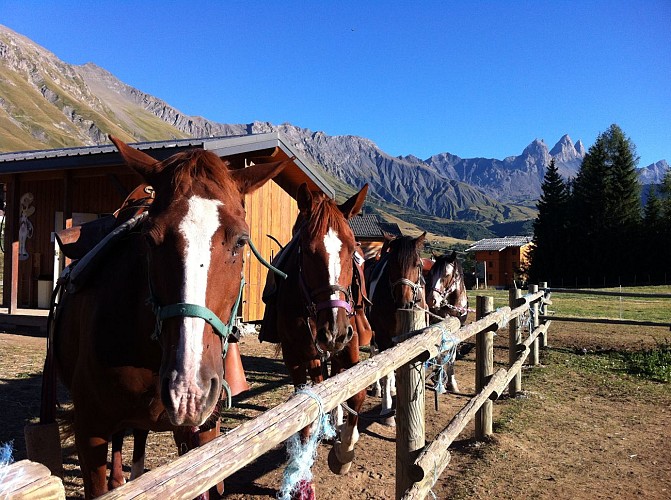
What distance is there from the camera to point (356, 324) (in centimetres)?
460

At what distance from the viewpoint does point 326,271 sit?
3.64m

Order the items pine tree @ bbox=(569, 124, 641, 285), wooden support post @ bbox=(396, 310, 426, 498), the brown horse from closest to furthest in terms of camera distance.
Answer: the brown horse → wooden support post @ bbox=(396, 310, 426, 498) → pine tree @ bbox=(569, 124, 641, 285)

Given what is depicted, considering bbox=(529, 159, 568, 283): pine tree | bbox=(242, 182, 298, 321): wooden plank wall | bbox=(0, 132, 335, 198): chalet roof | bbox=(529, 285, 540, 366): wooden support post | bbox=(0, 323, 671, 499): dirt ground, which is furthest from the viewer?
bbox=(529, 159, 568, 283): pine tree

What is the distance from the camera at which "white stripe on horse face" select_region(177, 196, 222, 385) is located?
1612mm

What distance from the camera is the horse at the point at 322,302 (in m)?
3.53

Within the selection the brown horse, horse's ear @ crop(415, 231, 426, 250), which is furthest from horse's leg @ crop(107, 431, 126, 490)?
horse's ear @ crop(415, 231, 426, 250)

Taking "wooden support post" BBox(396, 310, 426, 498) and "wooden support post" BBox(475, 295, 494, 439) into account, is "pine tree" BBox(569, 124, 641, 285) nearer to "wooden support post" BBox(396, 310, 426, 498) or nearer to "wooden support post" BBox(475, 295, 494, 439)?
"wooden support post" BBox(475, 295, 494, 439)

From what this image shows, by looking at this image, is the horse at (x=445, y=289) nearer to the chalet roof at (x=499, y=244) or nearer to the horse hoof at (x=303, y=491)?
the horse hoof at (x=303, y=491)

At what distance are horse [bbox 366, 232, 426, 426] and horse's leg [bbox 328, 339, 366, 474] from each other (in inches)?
51.6

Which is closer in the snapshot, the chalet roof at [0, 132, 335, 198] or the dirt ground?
the dirt ground

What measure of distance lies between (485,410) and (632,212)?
42.9 m

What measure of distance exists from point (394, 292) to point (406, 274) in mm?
280

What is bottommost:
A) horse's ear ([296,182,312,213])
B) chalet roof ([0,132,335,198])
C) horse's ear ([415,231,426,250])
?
horse's ear ([415,231,426,250])

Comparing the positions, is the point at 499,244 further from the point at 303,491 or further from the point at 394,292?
the point at 303,491
